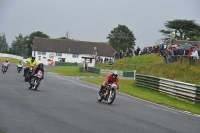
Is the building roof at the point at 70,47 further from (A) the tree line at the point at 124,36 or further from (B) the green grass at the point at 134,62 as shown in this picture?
(B) the green grass at the point at 134,62

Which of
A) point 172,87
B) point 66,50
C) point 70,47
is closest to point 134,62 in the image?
point 172,87

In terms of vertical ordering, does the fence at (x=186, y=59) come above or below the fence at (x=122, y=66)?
above

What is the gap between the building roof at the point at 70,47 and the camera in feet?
386

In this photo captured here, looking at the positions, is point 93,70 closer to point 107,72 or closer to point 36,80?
point 107,72

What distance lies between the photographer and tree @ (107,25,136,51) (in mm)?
132250

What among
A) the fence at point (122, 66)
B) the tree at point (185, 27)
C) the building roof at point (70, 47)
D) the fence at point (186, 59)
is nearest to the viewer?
the fence at point (186, 59)

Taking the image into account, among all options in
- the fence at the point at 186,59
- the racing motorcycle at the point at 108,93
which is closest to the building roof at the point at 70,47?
the fence at the point at 186,59

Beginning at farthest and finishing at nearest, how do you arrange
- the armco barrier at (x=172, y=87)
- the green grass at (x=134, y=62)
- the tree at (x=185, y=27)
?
the tree at (x=185, y=27) → the green grass at (x=134, y=62) → the armco barrier at (x=172, y=87)

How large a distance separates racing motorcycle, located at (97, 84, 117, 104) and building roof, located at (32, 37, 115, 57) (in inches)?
3882

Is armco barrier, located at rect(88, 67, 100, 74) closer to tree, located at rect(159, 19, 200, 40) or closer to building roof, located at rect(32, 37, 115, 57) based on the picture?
tree, located at rect(159, 19, 200, 40)

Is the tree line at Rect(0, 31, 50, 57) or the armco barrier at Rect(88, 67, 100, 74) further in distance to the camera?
the tree line at Rect(0, 31, 50, 57)

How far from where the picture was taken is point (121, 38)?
132750 millimetres

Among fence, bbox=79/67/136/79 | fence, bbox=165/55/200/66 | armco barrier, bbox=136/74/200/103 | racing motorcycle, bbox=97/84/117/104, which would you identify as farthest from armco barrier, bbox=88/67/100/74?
racing motorcycle, bbox=97/84/117/104

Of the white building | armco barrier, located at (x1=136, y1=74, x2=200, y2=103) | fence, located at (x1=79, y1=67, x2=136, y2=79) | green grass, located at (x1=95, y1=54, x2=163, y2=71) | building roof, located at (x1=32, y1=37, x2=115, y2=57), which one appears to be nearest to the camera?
armco barrier, located at (x1=136, y1=74, x2=200, y2=103)
